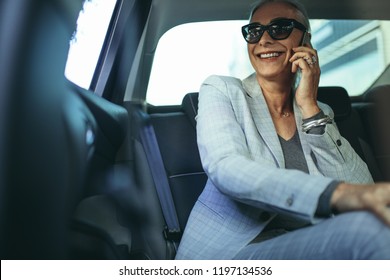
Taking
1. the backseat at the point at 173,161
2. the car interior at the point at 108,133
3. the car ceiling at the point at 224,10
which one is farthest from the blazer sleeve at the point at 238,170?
the car ceiling at the point at 224,10

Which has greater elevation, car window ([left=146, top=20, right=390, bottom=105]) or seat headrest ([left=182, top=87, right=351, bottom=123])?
car window ([left=146, top=20, right=390, bottom=105])

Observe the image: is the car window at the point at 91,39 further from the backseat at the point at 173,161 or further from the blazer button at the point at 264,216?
the blazer button at the point at 264,216

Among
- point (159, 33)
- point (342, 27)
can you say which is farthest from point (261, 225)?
point (342, 27)

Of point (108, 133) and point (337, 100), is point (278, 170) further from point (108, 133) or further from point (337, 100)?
point (337, 100)

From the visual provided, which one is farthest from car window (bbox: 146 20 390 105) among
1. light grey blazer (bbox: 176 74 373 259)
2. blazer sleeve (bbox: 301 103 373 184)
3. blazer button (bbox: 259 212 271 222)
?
blazer button (bbox: 259 212 271 222)

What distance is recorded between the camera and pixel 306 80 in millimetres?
1266

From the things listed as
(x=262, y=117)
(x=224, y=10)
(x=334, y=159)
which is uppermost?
(x=224, y=10)

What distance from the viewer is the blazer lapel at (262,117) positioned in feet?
3.69

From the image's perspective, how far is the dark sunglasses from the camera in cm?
123

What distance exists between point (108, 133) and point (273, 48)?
1.61ft

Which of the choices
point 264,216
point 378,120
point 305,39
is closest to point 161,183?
point 264,216

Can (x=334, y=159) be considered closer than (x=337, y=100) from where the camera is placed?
Yes

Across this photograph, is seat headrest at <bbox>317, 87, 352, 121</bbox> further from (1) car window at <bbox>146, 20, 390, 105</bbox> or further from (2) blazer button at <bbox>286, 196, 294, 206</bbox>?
(2) blazer button at <bbox>286, 196, 294, 206</bbox>

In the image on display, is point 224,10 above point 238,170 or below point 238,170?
above
